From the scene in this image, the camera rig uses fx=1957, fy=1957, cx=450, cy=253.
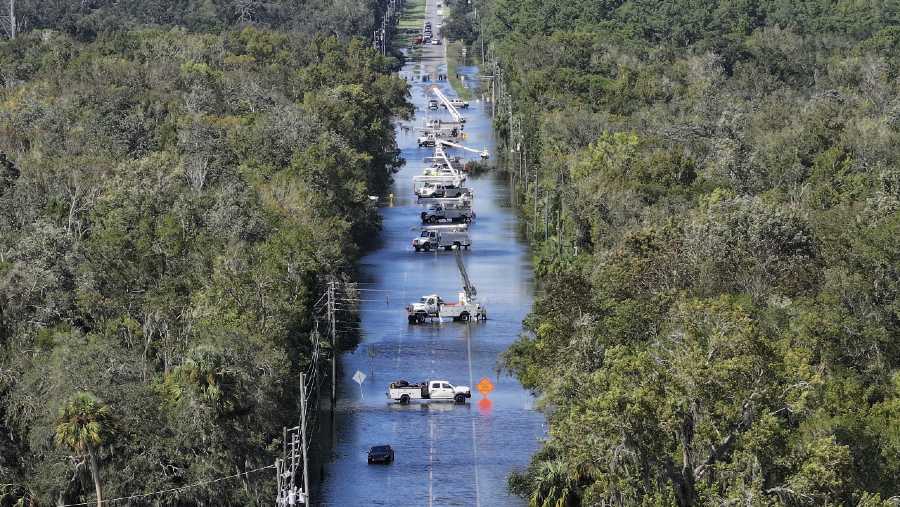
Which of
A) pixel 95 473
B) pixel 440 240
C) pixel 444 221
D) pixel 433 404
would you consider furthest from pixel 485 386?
pixel 444 221

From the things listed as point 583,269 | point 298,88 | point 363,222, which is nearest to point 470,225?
point 363,222

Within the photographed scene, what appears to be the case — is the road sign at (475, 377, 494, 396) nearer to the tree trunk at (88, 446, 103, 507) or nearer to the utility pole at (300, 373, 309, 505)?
the utility pole at (300, 373, 309, 505)

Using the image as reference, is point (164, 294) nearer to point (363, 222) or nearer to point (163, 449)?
point (163, 449)

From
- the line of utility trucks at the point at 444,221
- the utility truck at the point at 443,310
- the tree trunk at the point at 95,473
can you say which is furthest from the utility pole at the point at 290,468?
the utility truck at the point at 443,310

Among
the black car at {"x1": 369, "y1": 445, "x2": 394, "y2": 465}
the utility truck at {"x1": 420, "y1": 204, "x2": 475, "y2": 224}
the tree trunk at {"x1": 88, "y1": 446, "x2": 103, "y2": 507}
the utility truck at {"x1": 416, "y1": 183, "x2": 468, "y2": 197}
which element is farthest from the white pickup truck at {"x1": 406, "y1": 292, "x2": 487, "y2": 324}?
the tree trunk at {"x1": 88, "y1": 446, "x2": 103, "y2": 507}

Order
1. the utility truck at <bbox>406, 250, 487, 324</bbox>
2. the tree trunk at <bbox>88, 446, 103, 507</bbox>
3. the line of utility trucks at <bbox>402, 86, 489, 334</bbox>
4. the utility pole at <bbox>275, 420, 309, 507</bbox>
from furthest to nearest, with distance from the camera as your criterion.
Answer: the line of utility trucks at <bbox>402, 86, 489, 334</bbox>, the utility truck at <bbox>406, 250, 487, 324</bbox>, the utility pole at <bbox>275, 420, 309, 507</bbox>, the tree trunk at <bbox>88, 446, 103, 507</bbox>

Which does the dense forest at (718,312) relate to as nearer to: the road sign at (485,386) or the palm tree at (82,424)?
the road sign at (485,386)
